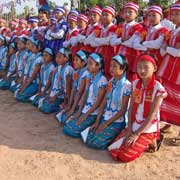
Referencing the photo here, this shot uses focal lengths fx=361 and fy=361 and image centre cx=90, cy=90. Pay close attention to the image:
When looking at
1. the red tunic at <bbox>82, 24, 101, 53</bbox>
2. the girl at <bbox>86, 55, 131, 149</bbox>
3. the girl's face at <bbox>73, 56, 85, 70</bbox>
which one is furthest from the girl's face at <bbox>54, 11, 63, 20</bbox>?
the girl at <bbox>86, 55, 131, 149</bbox>

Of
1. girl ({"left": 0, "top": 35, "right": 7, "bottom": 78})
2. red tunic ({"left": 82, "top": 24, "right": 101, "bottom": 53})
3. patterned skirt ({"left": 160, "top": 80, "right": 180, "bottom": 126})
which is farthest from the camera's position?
girl ({"left": 0, "top": 35, "right": 7, "bottom": 78})

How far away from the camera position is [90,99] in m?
4.56

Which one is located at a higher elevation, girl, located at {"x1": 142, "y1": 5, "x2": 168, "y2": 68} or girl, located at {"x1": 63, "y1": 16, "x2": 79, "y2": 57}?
girl, located at {"x1": 142, "y1": 5, "x2": 168, "y2": 68}

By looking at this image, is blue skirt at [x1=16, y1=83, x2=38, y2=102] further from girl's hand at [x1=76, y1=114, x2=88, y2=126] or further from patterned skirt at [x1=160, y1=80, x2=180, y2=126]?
patterned skirt at [x1=160, y1=80, x2=180, y2=126]

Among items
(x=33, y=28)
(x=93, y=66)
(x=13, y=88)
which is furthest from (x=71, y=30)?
(x=33, y=28)

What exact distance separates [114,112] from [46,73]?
6.10 ft

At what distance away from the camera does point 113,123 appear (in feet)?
13.7

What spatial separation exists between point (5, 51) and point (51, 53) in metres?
2.30

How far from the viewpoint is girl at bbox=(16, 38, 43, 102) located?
5.98m

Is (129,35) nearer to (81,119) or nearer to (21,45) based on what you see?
(81,119)

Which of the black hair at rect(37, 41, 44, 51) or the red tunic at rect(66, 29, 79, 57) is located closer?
the red tunic at rect(66, 29, 79, 57)

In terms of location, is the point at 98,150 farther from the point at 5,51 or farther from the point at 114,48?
the point at 5,51

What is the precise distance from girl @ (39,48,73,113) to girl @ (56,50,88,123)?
179 mm

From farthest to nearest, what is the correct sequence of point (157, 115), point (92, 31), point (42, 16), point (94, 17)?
1. point (42, 16)
2. point (94, 17)
3. point (92, 31)
4. point (157, 115)
